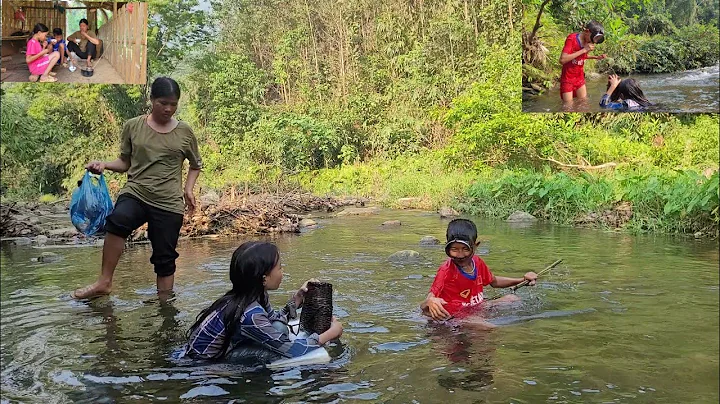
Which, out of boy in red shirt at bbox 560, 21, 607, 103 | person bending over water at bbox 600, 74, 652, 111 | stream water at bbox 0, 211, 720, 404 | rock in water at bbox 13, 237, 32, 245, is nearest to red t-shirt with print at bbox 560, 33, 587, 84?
boy in red shirt at bbox 560, 21, 607, 103

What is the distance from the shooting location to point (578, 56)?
8.09 m

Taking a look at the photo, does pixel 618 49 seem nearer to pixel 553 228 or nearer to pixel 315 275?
pixel 553 228

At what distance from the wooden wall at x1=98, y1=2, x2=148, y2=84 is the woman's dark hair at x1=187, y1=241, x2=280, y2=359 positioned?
7.32m

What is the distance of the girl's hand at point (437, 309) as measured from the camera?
376 cm

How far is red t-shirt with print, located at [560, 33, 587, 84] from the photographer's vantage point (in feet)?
26.7

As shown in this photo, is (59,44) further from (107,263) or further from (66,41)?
(107,263)

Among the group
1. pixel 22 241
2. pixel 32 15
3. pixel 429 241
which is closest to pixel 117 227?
pixel 22 241

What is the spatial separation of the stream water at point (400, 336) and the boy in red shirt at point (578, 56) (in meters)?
2.78

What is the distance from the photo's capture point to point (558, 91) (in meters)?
9.05

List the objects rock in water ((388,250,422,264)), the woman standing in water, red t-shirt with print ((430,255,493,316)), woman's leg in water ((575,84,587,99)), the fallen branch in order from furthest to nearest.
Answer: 1. the fallen branch
2. woman's leg in water ((575,84,587,99))
3. rock in water ((388,250,422,264))
4. the woman standing in water
5. red t-shirt with print ((430,255,493,316))

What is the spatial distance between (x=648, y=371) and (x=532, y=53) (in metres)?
8.11

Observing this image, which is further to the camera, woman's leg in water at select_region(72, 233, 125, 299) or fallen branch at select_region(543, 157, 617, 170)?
fallen branch at select_region(543, 157, 617, 170)

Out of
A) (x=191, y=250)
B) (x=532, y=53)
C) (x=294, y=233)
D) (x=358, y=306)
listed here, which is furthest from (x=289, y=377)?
(x=532, y=53)

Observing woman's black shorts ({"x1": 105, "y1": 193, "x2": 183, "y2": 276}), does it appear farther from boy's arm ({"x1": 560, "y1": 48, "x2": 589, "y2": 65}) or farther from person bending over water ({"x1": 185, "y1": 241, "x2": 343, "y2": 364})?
boy's arm ({"x1": 560, "y1": 48, "x2": 589, "y2": 65})
